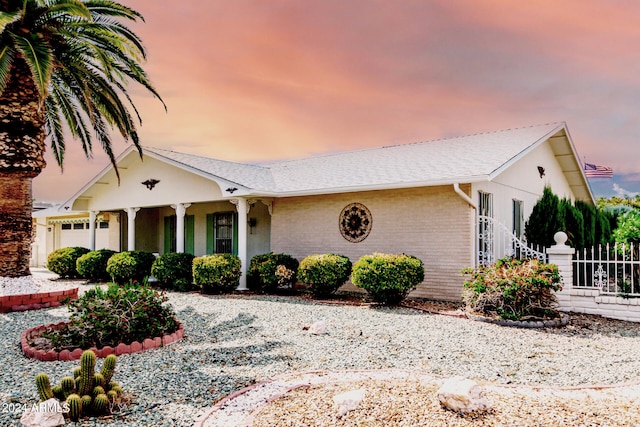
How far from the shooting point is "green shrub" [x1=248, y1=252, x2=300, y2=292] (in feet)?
40.2

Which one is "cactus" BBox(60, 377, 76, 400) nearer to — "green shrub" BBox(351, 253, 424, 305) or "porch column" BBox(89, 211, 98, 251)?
"green shrub" BBox(351, 253, 424, 305)

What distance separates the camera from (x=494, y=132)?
14.7 meters

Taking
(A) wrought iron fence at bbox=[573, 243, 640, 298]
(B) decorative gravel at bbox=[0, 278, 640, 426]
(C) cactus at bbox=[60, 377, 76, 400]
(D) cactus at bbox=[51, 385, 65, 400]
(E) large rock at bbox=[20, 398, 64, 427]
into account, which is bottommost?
(B) decorative gravel at bbox=[0, 278, 640, 426]

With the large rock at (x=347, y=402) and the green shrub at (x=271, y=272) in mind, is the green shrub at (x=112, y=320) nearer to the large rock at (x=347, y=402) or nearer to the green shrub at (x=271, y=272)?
the large rock at (x=347, y=402)

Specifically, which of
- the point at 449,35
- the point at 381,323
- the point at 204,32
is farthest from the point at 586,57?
the point at 204,32

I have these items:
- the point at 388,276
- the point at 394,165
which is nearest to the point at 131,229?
the point at 394,165

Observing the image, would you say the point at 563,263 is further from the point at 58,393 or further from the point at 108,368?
the point at 58,393

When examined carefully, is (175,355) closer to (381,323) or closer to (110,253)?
(381,323)

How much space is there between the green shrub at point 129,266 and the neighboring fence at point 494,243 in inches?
401

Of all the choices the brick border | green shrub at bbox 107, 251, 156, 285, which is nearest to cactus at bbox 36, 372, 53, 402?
the brick border

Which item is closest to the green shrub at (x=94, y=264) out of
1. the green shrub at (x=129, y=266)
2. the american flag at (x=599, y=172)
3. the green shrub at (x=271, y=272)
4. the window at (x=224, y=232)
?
the green shrub at (x=129, y=266)

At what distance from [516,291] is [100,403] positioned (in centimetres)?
714

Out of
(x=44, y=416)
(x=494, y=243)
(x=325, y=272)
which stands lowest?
(x=44, y=416)

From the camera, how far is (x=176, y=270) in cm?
1343
